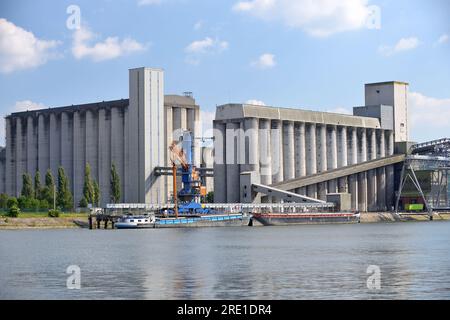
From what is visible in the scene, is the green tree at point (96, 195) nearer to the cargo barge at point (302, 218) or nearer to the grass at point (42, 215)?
the grass at point (42, 215)

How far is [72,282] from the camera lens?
5794 cm

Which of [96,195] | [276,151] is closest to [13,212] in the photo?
[96,195]

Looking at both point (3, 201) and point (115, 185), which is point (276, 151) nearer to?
point (115, 185)

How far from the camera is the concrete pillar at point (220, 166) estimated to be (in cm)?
19062

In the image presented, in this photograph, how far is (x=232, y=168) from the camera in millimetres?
189000

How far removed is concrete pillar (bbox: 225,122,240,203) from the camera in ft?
619

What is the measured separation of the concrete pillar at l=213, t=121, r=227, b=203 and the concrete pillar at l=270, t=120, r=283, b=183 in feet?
33.0

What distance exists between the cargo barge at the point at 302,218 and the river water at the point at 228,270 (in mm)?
69703

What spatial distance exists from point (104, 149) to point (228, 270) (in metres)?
135

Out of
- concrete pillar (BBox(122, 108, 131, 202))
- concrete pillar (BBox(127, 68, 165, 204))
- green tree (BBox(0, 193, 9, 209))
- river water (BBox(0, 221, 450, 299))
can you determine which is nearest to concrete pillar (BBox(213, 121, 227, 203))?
concrete pillar (BBox(127, 68, 165, 204))

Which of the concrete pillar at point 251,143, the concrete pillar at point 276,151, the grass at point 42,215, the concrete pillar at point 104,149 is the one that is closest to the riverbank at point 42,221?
the grass at point 42,215
